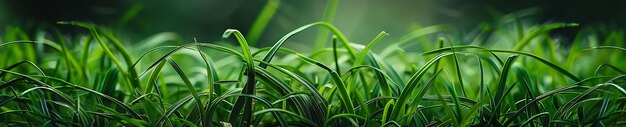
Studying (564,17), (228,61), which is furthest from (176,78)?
(564,17)

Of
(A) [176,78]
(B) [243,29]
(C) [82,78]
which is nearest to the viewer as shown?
(C) [82,78]

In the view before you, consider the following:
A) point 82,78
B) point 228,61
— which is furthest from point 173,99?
point 228,61

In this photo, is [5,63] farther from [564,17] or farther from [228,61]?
[564,17]

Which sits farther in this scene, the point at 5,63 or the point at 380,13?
the point at 380,13

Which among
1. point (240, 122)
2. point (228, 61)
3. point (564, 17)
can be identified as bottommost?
point (240, 122)

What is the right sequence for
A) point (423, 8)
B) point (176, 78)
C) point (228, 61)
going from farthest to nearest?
point (423, 8) → point (228, 61) → point (176, 78)

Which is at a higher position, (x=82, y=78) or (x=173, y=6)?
(x=173, y=6)
